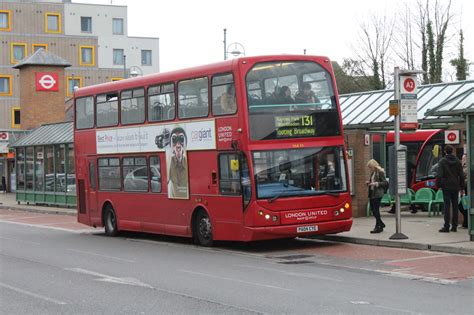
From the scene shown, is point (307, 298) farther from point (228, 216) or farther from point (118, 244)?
point (118, 244)

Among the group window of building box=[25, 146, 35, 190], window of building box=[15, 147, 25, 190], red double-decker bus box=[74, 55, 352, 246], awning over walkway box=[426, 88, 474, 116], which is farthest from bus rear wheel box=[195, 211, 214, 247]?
window of building box=[15, 147, 25, 190]


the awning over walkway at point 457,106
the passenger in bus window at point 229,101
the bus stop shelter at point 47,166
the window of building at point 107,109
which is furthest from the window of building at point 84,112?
the bus stop shelter at point 47,166

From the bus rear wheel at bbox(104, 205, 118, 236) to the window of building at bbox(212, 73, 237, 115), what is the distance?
6297 mm

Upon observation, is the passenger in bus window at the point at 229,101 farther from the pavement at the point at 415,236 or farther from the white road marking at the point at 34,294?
the white road marking at the point at 34,294

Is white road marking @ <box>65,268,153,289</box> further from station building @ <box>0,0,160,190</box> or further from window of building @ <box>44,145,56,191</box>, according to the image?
station building @ <box>0,0,160,190</box>

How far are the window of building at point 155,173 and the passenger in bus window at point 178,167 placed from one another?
0.60 m

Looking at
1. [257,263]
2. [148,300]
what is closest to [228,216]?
[257,263]

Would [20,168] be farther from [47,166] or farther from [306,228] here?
[306,228]

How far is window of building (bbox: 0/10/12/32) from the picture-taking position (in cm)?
7781

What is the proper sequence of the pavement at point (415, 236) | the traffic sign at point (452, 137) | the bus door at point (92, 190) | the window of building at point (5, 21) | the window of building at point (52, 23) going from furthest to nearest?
1. the window of building at point (52, 23)
2. the window of building at point (5, 21)
3. the traffic sign at point (452, 137)
4. the bus door at point (92, 190)
5. the pavement at point (415, 236)

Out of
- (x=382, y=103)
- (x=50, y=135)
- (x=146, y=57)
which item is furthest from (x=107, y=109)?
(x=146, y=57)

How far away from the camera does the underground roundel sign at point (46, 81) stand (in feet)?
168

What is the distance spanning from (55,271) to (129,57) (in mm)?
77933

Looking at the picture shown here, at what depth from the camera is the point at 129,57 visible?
9025 centimetres
